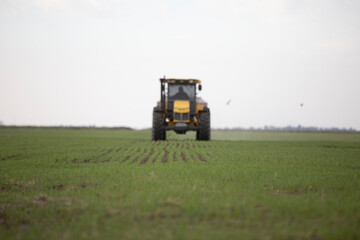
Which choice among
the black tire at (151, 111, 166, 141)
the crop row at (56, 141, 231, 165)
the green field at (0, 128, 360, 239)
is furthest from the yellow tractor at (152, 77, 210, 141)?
the green field at (0, 128, 360, 239)

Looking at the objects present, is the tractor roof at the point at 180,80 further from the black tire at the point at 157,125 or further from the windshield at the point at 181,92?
the black tire at the point at 157,125

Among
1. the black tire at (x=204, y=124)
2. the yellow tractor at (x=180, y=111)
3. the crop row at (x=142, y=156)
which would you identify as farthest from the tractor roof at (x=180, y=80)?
the crop row at (x=142, y=156)

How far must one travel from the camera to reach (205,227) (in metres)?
3.16

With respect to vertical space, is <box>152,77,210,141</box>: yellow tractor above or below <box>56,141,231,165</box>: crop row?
above

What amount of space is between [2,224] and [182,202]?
2014 millimetres

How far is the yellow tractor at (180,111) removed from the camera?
685 inches

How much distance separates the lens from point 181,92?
59.8 feet

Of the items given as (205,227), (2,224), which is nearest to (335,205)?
(205,227)

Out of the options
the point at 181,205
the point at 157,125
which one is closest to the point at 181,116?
the point at 157,125

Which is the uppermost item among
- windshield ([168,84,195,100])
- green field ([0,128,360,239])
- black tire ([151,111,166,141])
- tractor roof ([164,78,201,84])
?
tractor roof ([164,78,201,84])

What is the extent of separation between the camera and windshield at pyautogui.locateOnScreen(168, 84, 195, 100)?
18.1 meters

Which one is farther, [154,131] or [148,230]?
[154,131]

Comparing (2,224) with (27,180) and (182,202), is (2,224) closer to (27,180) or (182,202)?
(182,202)

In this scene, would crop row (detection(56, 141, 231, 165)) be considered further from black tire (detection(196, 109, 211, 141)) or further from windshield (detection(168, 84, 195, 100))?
windshield (detection(168, 84, 195, 100))
